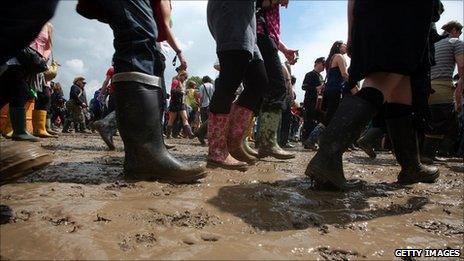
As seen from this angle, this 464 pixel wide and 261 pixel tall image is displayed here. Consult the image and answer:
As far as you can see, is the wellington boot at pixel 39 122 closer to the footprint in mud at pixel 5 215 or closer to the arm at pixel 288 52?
the arm at pixel 288 52

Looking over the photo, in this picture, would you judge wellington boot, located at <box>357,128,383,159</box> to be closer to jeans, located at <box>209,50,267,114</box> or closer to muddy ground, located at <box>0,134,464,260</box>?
muddy ground, located at <box>0,134,464,260</box>

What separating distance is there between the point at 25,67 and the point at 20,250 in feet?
10.9

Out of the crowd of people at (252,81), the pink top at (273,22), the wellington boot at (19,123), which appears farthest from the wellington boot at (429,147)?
the wellington boot at (19,123)

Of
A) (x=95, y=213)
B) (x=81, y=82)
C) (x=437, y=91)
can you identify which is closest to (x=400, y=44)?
(x=95, y=213)

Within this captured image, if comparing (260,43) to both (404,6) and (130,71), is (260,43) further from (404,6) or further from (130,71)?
(130,71)

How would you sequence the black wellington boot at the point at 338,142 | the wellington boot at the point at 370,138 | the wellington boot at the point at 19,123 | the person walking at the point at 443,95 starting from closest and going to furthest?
the black wellington boot at the point at 338,142 → the wellington boot at the point at 370,138 → the wellington boot at the point at 19,123 → the person walking at the point at 443,95

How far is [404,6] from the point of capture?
212 cm

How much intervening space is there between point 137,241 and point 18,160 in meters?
0.51

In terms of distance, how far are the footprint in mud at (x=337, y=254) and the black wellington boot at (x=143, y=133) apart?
916 mm

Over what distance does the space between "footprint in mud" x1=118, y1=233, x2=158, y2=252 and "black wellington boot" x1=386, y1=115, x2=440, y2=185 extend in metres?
1.96

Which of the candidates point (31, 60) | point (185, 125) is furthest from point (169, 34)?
point (185, 125)

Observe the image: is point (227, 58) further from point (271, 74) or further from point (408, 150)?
point (408, 150)

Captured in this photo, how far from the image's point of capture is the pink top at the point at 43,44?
155 inches

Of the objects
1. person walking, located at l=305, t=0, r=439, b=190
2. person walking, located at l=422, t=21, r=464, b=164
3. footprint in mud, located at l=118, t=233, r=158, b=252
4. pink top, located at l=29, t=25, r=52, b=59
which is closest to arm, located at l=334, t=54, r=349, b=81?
person walking, located at l=422, t=21, r=464, b=164
